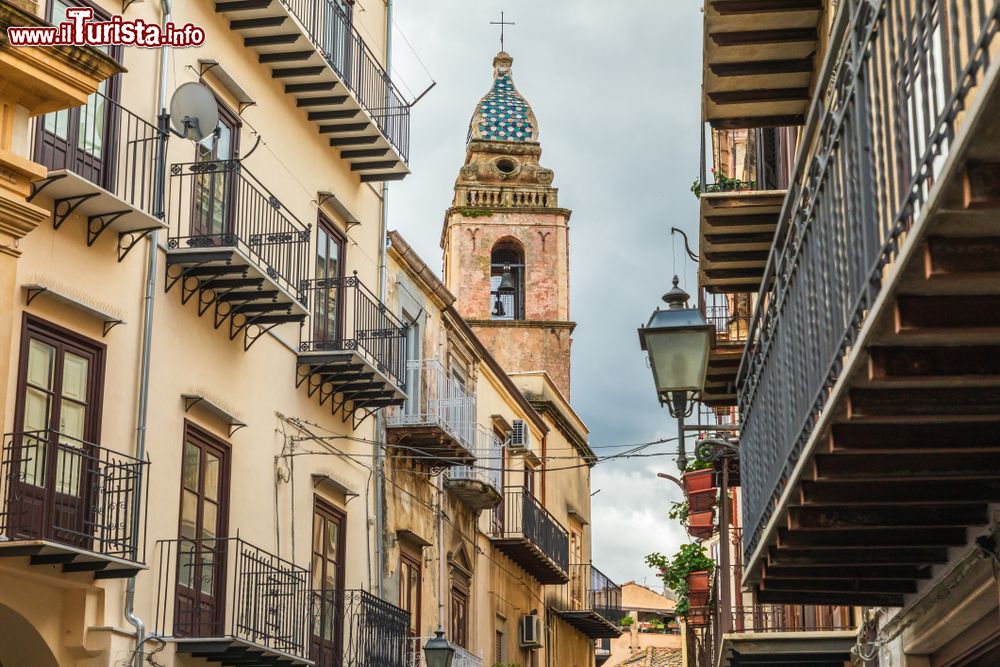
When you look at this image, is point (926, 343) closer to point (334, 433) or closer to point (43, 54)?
point (43, 54)

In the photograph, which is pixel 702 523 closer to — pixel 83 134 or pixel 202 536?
pixel 202 536

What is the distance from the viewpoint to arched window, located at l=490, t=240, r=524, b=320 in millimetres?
50094

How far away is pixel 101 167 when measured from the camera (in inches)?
527

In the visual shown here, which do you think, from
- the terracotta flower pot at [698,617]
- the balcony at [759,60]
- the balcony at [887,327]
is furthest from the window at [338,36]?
the terracotta flower pot at [698,617]

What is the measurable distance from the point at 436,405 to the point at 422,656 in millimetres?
3512

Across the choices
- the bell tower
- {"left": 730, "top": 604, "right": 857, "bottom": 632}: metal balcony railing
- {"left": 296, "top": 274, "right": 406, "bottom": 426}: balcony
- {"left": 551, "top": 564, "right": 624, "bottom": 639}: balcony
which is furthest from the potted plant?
the bell tower

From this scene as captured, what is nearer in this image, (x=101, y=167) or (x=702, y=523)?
(x=101, y=167)

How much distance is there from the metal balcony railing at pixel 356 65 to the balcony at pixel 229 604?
5.87 meters

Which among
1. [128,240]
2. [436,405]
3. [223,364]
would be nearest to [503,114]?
[436,405]

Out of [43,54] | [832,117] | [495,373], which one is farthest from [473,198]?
[832,117]

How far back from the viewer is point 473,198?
51.2 m

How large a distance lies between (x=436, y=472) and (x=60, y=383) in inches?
451

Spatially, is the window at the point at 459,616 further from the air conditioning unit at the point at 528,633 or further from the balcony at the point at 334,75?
the balcony at the point at 334,75

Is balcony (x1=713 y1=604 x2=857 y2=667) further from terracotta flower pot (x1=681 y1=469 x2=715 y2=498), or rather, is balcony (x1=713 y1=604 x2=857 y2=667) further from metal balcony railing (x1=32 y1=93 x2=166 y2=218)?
metal balcony railing (x1=32 y1=93 x2=166 y2=218)
